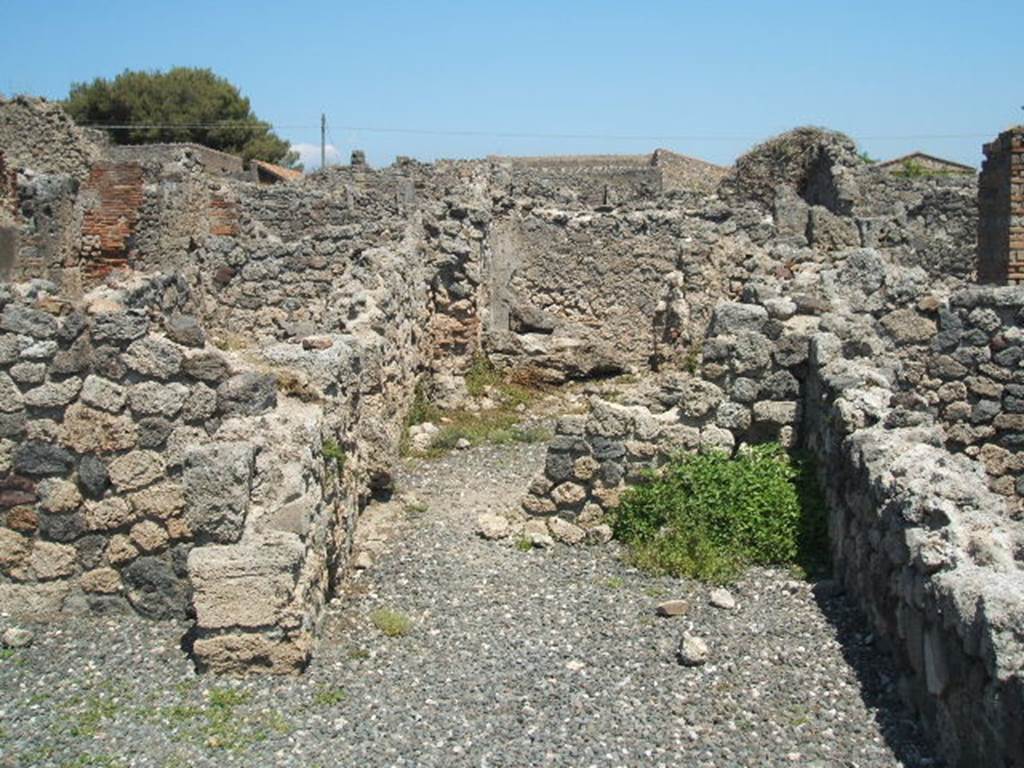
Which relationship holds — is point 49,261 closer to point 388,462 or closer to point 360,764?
point 388,462

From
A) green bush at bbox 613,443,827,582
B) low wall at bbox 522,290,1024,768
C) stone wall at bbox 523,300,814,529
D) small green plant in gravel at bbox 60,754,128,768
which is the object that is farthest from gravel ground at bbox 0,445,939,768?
stone wall at bbox 523,300,814,529

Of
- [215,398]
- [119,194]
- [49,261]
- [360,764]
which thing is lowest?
[360,764]

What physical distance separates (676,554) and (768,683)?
1583 mm

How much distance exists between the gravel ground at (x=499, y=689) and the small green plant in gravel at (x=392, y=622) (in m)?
0.04

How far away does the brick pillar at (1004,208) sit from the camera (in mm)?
10727

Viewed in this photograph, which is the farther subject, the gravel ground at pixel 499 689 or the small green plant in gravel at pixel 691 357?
the small green plant in gravel at pixel 691 357

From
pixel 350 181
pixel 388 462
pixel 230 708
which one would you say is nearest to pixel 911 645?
pixel 230 708

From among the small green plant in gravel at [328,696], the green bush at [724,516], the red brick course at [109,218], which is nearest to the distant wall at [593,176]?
the red brick course at [109,218]

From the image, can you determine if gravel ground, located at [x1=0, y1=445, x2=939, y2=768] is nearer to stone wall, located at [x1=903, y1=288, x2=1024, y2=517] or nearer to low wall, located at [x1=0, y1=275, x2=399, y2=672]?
low wall, located at [x1=0, y1=275, x2=399, y2=672]

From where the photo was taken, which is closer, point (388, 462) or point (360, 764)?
point (360, 764)

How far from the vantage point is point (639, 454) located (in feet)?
24.0

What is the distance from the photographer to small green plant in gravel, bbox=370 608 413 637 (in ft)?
19.3

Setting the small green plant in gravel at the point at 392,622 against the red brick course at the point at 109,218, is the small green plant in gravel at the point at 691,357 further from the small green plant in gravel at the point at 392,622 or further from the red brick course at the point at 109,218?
the red brick course at the point at 109,218

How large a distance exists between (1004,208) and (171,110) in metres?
40.8
